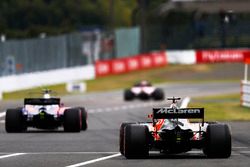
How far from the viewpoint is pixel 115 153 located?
1938 centimetres

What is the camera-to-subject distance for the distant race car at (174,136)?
17609 mm

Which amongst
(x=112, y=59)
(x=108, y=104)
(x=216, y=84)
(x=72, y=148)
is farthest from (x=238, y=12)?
(x=72, y=148)

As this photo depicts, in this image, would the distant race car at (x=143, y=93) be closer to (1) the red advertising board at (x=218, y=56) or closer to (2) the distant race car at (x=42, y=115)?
(2) the distant race car at (x=42, y=115)

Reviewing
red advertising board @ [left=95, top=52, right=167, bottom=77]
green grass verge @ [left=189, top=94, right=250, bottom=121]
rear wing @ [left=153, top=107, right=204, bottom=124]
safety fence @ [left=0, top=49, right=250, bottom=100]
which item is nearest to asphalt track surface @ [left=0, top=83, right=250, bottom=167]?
rear wing @ [left=153, top=107, right=204, bottom=124]

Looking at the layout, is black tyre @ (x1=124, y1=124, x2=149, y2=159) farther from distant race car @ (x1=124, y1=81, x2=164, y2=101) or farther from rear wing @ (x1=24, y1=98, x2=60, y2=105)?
distant race car @ (x1=124, y1=81, x2=164, y2=101)

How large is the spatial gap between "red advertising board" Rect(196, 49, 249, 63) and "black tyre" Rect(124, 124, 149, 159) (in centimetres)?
5583

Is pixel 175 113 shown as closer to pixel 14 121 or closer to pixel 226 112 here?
pixel 14 121

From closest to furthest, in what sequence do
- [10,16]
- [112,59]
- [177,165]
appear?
[177,165] → [112,59] → [10,16]

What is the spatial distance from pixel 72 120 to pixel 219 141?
8.84 metres

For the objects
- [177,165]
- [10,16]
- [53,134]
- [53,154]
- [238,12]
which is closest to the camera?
[177,165]

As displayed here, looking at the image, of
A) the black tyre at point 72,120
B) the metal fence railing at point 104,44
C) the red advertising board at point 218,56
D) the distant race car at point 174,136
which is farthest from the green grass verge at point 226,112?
the red advertising board at point 218,56

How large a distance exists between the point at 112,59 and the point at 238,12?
1692 cm

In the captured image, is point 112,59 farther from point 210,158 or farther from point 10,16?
point 210,158

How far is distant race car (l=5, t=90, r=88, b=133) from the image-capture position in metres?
25.7
